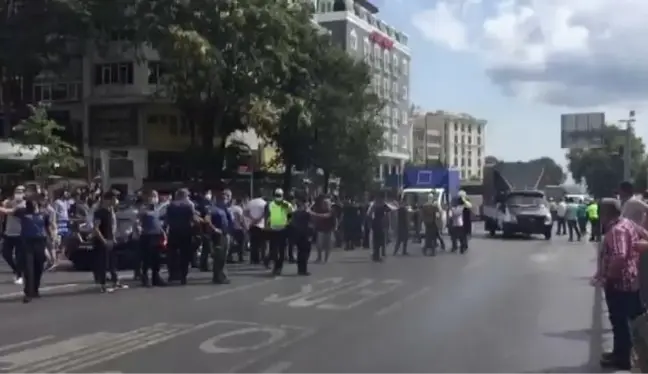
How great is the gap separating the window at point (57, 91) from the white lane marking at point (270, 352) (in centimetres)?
4454

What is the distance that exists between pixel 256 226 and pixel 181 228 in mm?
4382

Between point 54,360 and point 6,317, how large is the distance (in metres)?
3.92

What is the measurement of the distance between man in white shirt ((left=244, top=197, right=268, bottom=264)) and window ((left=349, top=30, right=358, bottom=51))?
185 feet

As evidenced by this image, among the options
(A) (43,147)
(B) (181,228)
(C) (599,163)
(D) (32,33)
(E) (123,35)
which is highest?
(D) (32,33)

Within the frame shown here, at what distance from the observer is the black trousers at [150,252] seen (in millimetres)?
17984

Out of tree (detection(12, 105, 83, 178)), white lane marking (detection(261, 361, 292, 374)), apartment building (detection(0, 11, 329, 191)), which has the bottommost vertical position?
white lane marking (detection(261, 361, 292, 374))

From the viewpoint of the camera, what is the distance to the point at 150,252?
59.1 ft

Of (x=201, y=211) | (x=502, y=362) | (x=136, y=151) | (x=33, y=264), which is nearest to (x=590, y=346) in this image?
(x=502, y=362)

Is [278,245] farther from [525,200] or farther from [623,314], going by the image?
[525,200]

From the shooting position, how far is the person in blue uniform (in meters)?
15.4

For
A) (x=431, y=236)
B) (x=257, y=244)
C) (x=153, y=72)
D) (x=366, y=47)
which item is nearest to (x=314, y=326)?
(x=257, y=244)

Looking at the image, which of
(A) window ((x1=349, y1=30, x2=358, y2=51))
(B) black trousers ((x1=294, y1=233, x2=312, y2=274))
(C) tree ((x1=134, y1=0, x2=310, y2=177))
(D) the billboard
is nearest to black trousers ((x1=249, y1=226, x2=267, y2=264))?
(B) black trousers ((x1=294, y1=233, x2=312, y2=274))

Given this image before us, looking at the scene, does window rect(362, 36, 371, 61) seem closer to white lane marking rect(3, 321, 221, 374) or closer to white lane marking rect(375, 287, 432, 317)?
white lane marking rect(375, 287, 432, 317)

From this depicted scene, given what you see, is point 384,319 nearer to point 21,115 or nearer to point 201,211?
point 201,211
